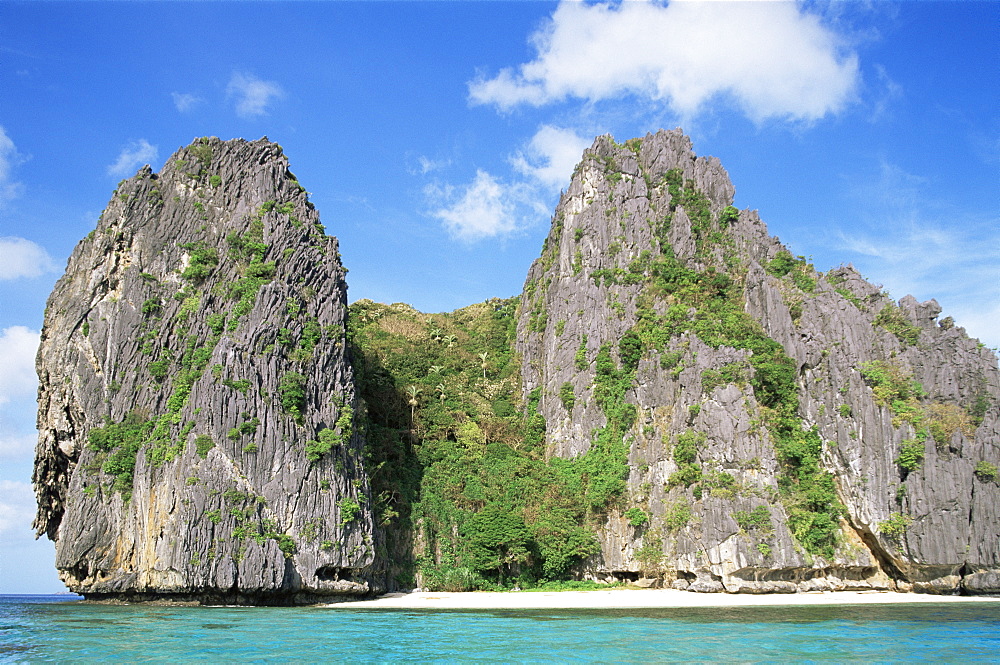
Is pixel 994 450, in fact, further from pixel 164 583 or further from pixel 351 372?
pixel 164 583

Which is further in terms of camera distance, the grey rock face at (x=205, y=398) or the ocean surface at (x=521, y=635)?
the grey rock face at (x=205, y=398)

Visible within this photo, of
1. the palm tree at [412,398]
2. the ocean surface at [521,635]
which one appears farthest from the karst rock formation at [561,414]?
the ocean surface at [521,635]

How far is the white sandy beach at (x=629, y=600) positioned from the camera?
3450 centimetres

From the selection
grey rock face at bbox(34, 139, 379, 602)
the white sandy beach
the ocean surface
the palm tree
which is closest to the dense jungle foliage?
the palm tree

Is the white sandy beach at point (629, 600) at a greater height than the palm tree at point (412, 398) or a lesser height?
lesser

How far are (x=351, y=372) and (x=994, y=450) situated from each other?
40584mm

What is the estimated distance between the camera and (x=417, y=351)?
64188 mm

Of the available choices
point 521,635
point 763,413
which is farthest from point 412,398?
point 521,635

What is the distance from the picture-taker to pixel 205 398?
3962cm

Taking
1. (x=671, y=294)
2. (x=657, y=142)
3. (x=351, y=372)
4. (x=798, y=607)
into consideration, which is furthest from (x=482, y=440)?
(x=657, y=142)

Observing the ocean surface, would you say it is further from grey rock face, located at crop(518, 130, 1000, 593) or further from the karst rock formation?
grey rock face, located at crop(518, 130, 1000, 593)

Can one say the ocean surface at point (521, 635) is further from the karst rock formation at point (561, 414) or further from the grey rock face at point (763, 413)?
the grey rock face at point (763, 413)

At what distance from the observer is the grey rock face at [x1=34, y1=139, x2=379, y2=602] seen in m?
37.2

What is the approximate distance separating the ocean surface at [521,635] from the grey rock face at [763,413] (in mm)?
8645
